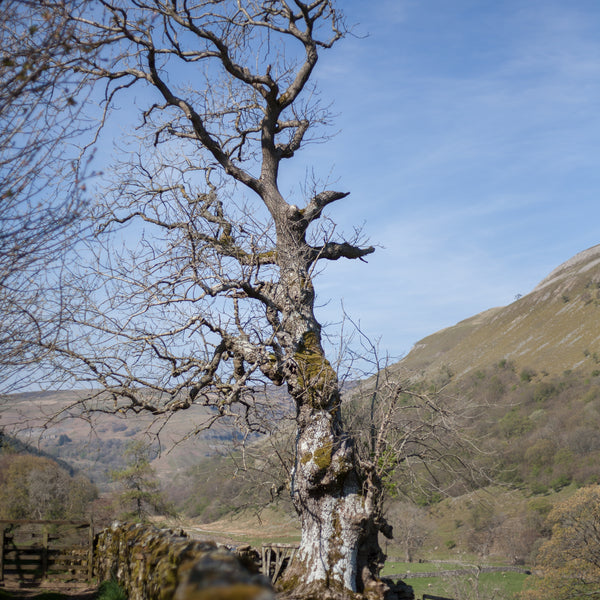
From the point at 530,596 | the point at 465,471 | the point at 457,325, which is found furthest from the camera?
the point at 457,325

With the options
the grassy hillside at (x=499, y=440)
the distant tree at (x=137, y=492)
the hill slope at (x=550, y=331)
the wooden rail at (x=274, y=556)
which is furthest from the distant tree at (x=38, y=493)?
the hill slope at (x=550, y=331)

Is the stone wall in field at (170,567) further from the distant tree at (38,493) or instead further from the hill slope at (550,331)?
the hill slope at (550,331)

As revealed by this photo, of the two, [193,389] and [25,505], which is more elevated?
[193,389]

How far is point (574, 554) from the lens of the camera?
21.7 meters

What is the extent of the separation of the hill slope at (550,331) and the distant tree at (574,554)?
52.3 metres

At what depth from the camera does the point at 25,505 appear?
3666 cm

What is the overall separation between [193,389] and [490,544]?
166 feet

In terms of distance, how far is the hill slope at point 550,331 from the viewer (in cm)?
9106

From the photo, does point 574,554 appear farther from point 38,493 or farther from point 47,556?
point 38,493

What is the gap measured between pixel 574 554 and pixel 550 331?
9180 cm

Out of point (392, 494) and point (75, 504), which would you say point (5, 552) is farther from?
point (75, 504)

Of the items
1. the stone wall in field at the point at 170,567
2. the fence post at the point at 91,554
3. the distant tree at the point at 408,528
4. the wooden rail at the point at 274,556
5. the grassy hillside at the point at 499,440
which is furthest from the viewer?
the distant tree at the point at 408,528

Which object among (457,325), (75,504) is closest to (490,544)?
(75,504)

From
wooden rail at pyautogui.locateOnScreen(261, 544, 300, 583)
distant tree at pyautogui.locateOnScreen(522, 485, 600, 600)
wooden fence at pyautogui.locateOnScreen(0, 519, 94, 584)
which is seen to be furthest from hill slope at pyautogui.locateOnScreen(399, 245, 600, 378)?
wooden rail at pyautogui.locateOnScreen(261, 544, 300, 583)
